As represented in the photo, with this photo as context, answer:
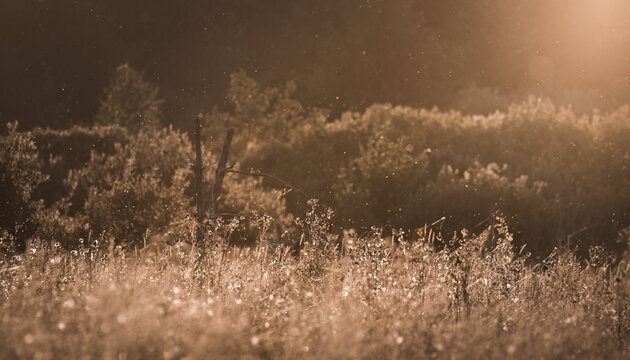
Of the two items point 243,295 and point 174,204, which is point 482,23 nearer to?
point 174,204

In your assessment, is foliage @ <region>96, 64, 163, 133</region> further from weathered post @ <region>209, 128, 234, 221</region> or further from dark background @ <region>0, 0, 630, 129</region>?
weathered post @ <region>209, 128, 234, 221</region>

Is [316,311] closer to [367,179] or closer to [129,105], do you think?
[367,179]

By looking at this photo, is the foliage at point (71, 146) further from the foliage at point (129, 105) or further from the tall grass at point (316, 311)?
the tall grass at point (316, 311)

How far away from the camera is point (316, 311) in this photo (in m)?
6.33

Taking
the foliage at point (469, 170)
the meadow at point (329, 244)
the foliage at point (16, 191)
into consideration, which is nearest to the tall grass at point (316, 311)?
the meadow at point (329, 244)

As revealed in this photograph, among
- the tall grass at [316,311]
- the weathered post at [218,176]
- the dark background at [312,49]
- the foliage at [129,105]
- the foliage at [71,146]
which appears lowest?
the tall grass at [316,311]

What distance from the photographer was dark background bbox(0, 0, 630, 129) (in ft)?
187

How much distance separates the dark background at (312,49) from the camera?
5703cm

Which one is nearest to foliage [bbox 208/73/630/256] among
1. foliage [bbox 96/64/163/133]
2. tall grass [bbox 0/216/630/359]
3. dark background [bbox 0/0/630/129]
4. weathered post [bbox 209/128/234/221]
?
weathered post [bbox 209/128/234/221]

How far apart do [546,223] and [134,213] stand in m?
12.3

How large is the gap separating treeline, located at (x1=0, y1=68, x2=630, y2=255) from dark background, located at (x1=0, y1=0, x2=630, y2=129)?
23283 millimetres

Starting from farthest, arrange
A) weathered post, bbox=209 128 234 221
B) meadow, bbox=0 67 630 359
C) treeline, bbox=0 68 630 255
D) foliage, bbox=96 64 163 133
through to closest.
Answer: foliage, bbox=96 64 163 133 → treeline, bbox=0 68 630 255 → weathered post, bbox=209 128 234 221 → meadow, bbox=0 67 630 359

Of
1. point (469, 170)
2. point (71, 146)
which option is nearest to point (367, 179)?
point (469, 170)

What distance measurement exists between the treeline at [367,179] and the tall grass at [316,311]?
448cm
